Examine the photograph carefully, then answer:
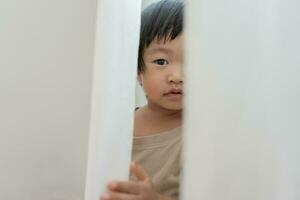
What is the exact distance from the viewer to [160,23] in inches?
27.9

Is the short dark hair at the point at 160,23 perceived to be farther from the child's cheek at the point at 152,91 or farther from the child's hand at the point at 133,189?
the child's hand at the point at 133,189

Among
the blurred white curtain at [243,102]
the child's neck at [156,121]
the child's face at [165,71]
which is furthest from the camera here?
the child's neck at [156,121]

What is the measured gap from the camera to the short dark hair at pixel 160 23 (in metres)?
0.68

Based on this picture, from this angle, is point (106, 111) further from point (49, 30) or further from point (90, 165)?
point (49, 30)

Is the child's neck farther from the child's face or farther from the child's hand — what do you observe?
the child's hand

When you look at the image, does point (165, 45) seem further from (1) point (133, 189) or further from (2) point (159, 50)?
(1) point (133, 189)

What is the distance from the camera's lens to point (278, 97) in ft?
1.28

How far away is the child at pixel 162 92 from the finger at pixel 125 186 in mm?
138

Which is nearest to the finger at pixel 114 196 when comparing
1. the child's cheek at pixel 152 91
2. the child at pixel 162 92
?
the child at pixel 162 92

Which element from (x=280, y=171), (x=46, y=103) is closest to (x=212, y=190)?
(x=280, y=171)

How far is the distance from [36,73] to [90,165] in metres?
0.30

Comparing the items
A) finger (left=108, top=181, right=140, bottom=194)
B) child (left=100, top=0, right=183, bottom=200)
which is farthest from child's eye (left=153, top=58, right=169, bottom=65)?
→ finger (left=108, top=181, right=140, bottom=194)

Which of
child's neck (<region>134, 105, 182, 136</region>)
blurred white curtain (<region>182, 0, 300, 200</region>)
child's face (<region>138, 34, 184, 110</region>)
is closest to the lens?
blurred white curtain (<region>182, 0, 300, 200</region>)

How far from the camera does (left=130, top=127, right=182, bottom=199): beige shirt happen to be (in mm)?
665
